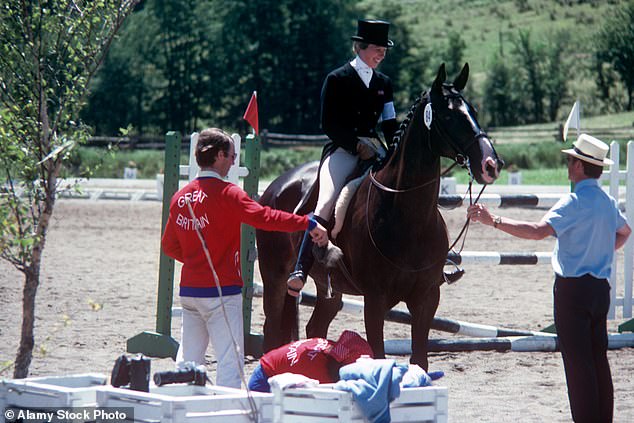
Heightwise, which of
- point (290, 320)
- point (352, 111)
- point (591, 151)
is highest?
point (352, 111)

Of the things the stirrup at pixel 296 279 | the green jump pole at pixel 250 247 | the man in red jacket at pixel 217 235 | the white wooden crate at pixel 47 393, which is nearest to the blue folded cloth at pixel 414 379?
the man in red jacket at pixel 217 235

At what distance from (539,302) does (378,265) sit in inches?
219

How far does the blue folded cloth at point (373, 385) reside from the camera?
4.08 m

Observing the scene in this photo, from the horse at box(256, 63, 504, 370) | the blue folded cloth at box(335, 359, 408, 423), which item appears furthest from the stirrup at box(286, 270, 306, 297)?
the blue folded cloth at box(335, 359, 408, 423)

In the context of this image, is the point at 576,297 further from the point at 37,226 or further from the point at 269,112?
the point at 269,112

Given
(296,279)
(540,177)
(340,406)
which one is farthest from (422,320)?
(540,177)

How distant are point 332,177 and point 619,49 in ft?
163

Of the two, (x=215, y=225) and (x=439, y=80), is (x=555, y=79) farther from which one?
(x=215, y=225)

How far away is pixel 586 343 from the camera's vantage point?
5047 millimetres

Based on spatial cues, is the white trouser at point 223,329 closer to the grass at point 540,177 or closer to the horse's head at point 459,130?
the horse's head at point 459,130

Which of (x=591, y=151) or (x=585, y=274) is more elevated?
(x=591, y=151)

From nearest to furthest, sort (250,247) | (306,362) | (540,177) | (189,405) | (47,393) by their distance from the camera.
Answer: (189,405) → (47,393) → (306,362) → (250,247) → (540,177)

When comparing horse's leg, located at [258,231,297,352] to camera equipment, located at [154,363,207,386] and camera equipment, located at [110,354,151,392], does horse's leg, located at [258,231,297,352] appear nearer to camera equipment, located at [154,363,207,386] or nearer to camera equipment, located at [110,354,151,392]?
camera equipment, located at [154,363,207,386]

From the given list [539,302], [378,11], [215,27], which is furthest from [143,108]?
[539,302]
